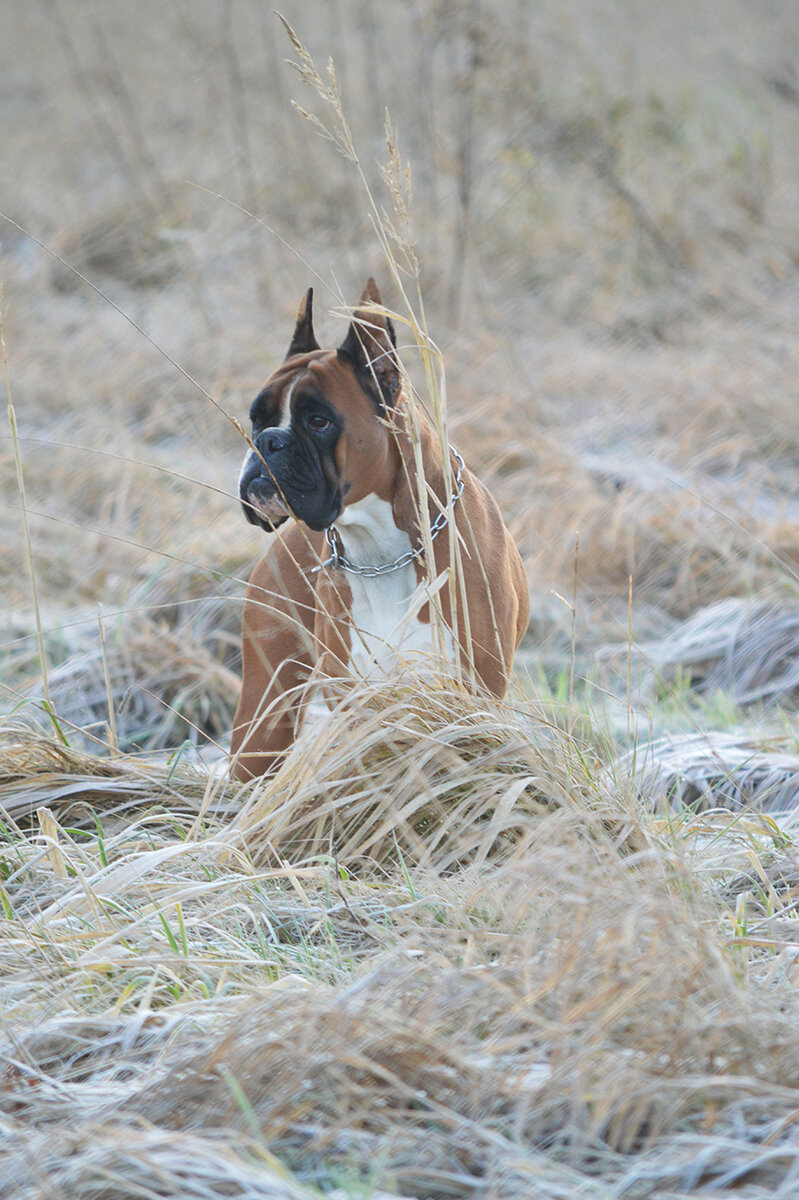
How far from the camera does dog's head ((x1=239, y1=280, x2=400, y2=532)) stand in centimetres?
283

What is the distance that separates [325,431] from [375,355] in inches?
8.9

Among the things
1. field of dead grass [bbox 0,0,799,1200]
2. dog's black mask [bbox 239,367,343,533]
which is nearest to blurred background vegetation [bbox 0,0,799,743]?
field of dead grass [bbox 0,0,799,1200]

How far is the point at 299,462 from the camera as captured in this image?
9.27 ft

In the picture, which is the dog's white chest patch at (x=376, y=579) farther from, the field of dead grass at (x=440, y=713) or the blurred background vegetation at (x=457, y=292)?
the blurred background vegetation at (x=457, y=292)

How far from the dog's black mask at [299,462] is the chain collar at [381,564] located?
165 mm

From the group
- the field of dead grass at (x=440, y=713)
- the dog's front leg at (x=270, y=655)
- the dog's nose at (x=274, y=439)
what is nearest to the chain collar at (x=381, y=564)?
the dog's front leg at (x=270, y=655)

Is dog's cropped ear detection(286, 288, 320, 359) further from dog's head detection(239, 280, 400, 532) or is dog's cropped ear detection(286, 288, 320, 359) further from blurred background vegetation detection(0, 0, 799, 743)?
blurred background vegetation detection(0, 0, 799, 743)

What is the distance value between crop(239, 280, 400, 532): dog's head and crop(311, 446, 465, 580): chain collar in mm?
173

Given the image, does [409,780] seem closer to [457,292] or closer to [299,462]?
[299,462]

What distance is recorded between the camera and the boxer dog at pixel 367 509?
9.25 feet

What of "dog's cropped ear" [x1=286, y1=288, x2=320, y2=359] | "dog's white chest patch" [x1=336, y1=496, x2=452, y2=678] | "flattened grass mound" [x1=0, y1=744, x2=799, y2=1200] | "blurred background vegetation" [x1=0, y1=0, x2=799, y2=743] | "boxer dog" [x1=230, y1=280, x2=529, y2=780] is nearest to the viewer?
"flattened grass mound" [x1=0, y1=744, x2=799, y2=1200]

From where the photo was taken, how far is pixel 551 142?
408 inches

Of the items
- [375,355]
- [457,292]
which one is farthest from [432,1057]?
[457,292]

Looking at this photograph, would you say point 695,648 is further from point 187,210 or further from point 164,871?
point 187,210
